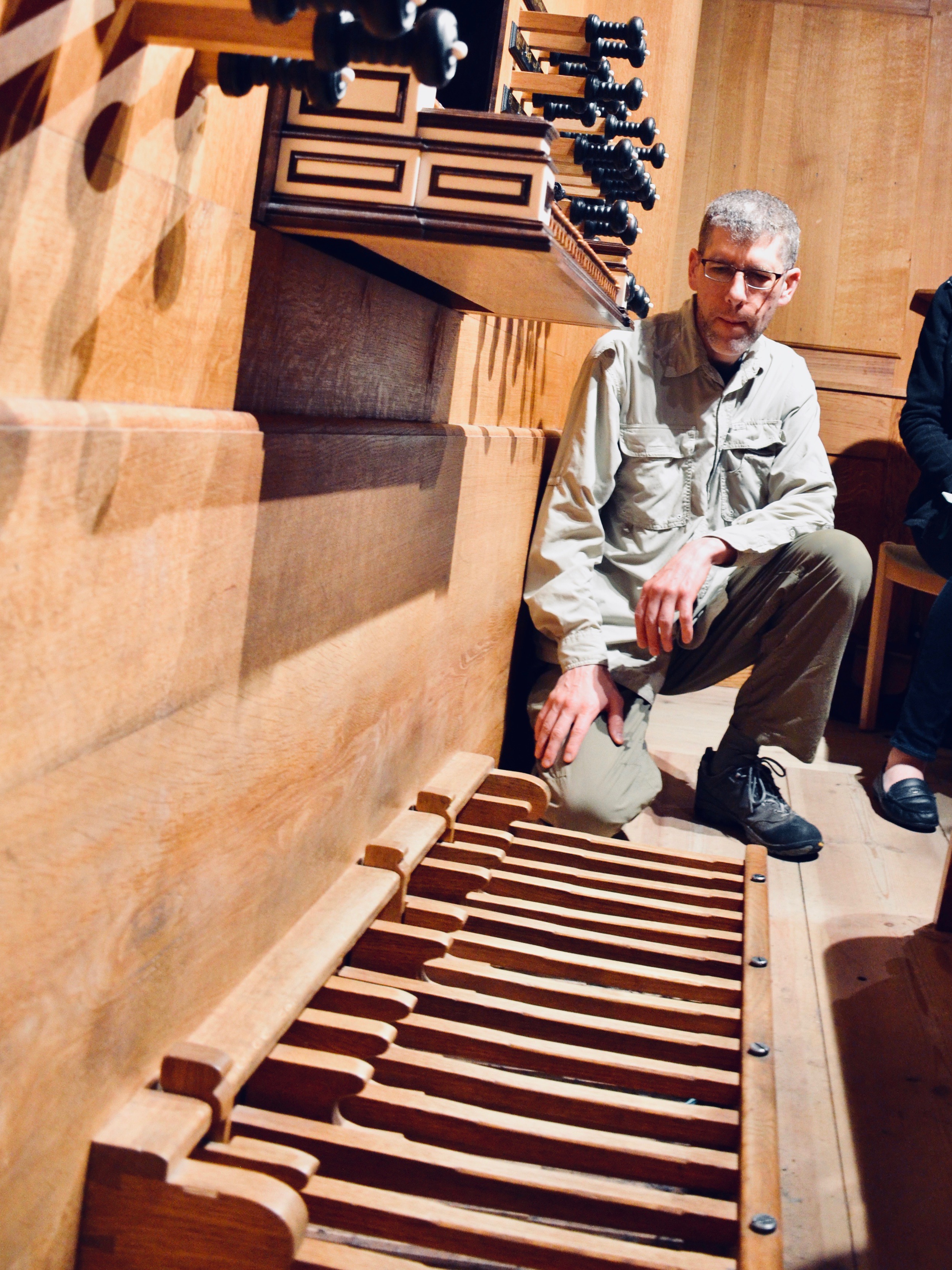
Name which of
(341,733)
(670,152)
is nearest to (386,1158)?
(341,733)

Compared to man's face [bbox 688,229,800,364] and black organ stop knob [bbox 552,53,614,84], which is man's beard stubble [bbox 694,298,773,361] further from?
black organ stop knob [bbox 552,53,614,84]

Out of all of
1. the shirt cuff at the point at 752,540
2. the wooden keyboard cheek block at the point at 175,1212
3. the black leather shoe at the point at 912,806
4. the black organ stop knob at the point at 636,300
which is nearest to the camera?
the wooden keyboard cheek block at the point at 175,1212

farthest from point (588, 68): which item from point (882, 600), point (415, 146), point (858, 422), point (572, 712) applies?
point (858, 422)

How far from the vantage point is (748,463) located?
236 centimetres

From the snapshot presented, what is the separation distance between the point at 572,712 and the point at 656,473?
0.51 m

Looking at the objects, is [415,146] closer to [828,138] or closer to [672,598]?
[672,598]

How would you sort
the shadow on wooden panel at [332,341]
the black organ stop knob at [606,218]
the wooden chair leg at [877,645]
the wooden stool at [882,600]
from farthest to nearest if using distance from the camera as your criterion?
the wooden chair leg at [877,645] → the wooden stool at [882,600] → the black organ stop knob at [606,218] → the shadow on wooden panel at [332,341]

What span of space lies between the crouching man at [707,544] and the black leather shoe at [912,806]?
305mm

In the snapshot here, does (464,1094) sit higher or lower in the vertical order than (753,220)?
lower

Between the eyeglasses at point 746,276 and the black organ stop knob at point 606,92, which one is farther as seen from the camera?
the eyeglasses at point 746,276

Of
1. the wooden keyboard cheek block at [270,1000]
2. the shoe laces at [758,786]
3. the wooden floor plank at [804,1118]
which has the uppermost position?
the shoe laces at [758,786]

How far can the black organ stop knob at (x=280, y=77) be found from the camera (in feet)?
2.60

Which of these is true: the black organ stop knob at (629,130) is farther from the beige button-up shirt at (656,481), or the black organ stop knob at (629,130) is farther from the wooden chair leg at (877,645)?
the wooden chair leg at (877,645)

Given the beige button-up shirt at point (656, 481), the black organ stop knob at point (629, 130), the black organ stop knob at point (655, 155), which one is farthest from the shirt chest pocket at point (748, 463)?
the black organ stop knob at point (629, 130)
